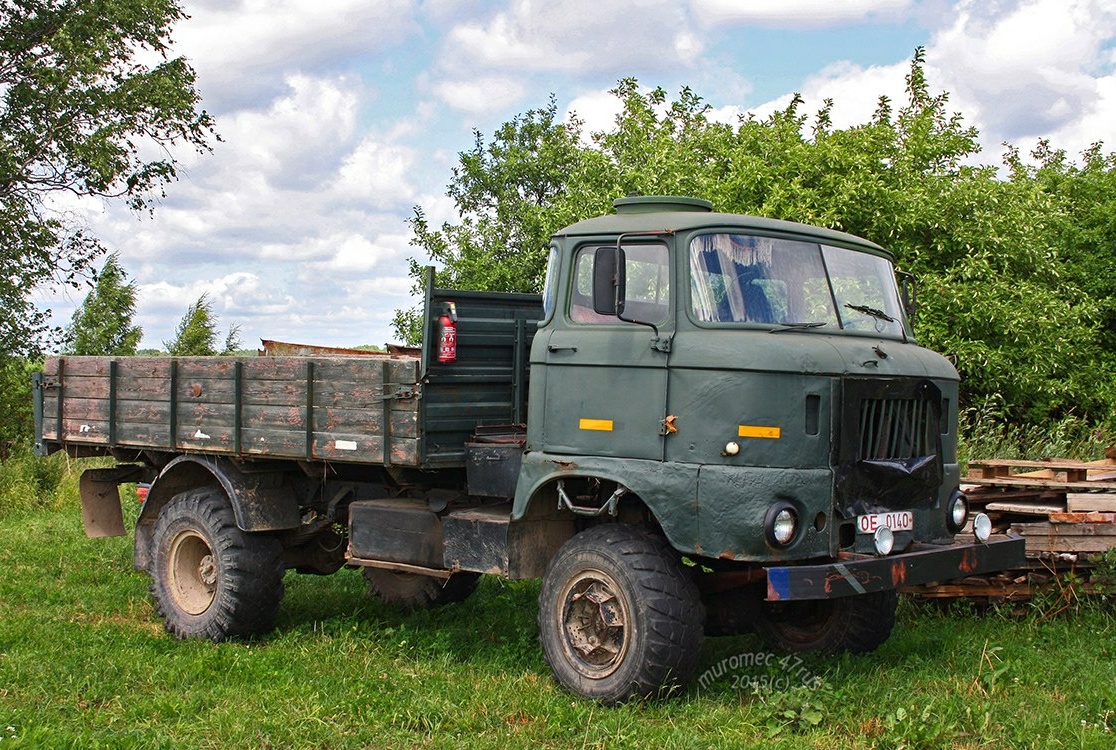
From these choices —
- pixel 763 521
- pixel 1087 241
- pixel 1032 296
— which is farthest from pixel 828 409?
pixel 1087 241

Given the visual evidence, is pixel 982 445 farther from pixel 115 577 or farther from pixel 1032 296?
pixel 115 577

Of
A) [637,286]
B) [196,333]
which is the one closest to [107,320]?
[196,333]

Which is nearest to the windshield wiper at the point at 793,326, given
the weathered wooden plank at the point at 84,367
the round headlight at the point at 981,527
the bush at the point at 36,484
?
the round headlight at the point at 981,527

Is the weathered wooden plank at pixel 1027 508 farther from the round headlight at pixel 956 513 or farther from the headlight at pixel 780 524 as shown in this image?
the headlight at pixel 780 524

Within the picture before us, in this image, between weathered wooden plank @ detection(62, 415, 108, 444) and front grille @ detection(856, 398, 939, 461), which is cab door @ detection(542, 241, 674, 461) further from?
weathered wooden plank @ detection(62, 415, 108, 444)

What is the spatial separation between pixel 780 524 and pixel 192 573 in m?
4.82

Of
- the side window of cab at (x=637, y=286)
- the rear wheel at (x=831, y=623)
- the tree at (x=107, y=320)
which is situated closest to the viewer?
the side window of cab at (x=637, y=286)

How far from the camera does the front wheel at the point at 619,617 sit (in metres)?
6.13

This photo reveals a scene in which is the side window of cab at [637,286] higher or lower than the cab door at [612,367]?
higher

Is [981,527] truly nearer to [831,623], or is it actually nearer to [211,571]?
[831,623]

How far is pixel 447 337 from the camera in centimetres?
734

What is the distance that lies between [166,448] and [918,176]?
1182 centimetres

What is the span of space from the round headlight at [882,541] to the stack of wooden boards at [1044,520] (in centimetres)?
234

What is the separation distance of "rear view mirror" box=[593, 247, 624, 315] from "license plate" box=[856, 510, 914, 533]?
1.71 meters
